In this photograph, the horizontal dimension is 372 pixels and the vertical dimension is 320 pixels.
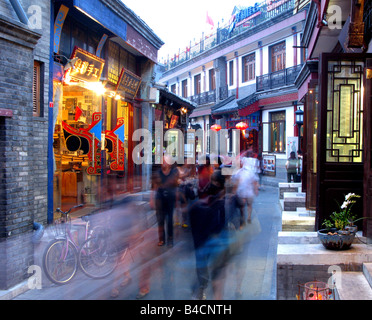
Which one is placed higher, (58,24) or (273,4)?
(273,4)

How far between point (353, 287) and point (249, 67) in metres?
23.2

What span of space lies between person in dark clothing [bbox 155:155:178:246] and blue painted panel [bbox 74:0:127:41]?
13.6 ft


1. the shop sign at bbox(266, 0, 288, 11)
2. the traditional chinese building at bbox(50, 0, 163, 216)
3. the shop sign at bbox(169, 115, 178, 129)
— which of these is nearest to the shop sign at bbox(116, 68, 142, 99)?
the traditional chinese building at bbox(50, 0, 163, 216)

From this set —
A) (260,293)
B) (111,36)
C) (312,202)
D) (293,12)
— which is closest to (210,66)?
(293,12)

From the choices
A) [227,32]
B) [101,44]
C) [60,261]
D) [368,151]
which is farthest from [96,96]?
[227,32]

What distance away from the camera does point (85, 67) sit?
9.05m

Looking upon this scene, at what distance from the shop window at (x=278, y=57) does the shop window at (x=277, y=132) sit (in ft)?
9.57

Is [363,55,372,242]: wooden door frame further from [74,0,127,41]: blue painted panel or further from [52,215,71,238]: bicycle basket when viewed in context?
[74,0,127,41]: blue painted panel

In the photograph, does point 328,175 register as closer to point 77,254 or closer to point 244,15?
point 77,254

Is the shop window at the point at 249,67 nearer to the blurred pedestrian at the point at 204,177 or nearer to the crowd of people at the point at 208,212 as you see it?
the crowd of people at the point at 208,212

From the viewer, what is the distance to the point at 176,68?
35.4m

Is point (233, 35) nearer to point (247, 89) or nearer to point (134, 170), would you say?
point (247, 89)

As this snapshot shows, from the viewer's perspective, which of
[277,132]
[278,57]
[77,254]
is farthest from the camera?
[278,57]
